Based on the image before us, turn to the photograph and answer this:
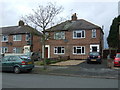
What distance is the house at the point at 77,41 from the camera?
81.1 feet

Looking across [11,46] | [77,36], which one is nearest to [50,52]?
[77,36]

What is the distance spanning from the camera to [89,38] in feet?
82.1

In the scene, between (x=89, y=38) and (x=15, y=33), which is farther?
(x=15, y=33)

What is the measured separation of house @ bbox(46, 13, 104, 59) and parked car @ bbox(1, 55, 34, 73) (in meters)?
11.7

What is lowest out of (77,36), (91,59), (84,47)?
(91,59)

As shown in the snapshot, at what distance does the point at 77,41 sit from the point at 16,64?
48.7 ft

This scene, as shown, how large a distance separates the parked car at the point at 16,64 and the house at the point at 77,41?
11672mm

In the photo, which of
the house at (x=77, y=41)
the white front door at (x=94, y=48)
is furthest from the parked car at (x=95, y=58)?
the house at (x=77, y=41)

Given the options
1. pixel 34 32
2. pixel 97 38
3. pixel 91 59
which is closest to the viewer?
pixel 34 32

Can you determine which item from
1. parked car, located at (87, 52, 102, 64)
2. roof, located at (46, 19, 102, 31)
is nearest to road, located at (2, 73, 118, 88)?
parked car, located at (87, 52, 102, 64)

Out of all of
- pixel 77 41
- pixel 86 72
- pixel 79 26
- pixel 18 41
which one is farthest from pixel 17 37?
pixel 86 72

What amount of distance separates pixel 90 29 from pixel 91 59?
25.5 ft

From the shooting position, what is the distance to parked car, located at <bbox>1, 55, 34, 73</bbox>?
12.6 metres

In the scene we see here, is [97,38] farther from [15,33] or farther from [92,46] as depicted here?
[15,33]
